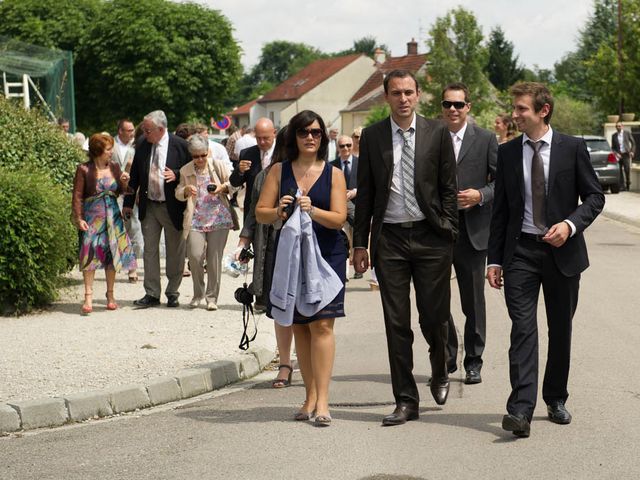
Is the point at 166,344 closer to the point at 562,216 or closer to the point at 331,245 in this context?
the point at 331,245

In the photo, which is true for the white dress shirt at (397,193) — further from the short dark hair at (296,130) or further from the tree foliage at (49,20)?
the tree foliage at (49,20)

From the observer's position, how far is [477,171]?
27.9ft

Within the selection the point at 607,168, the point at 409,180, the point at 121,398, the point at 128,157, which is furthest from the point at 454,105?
the point at 607,168

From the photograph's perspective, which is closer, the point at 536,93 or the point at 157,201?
the point at 536,93

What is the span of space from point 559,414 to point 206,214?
19.5 ft

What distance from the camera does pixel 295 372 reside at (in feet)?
31.1

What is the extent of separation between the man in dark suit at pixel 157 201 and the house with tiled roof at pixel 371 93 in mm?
82472

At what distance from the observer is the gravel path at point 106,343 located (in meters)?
8.77

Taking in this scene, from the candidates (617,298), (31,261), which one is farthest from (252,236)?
(617,298)

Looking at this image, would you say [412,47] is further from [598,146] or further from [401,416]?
[401,416]

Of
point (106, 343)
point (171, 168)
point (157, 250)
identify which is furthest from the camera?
point (157, 250)

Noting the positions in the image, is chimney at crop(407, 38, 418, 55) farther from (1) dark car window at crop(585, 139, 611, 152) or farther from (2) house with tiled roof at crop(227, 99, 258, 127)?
(1) dark car window at crop(585, 139, 611, 152)

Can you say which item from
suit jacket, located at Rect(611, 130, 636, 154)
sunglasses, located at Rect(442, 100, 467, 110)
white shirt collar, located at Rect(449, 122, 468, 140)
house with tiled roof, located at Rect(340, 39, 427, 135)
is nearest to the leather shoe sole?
white shirt collar, located at Rect(449, 122, 468, 140)

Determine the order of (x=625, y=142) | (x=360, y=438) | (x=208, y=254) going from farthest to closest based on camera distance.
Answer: (x=625, y=142), (x=208, y=254), (x=360, y=438)
